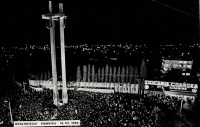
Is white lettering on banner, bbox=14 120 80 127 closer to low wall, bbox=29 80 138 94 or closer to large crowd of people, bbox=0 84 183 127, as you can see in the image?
large crowd of people, bbox=0 84 183 127

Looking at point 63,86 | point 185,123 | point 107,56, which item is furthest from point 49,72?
point 185,123

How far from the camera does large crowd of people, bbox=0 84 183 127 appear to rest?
2.39 m

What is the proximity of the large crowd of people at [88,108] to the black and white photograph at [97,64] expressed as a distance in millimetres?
10

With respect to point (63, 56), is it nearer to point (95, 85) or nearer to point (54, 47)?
point (54, 47)

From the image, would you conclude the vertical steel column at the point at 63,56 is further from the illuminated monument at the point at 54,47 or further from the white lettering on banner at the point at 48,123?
the white lettering on banner at the point at 48,123

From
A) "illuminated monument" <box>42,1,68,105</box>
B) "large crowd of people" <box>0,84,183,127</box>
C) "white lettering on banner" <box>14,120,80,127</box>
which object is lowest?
"white lettering on banner" <box>14,120,80,127</box>

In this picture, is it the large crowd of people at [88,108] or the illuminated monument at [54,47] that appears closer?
the illuminated monument at [54,47]

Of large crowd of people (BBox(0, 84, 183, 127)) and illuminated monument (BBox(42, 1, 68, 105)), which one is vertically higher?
illuminated monument (BBox(42, 1, 68, 105))

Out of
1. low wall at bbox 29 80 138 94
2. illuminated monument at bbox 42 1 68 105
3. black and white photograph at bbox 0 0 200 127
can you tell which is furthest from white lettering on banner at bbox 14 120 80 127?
low wall at bbox 29 80 138 94

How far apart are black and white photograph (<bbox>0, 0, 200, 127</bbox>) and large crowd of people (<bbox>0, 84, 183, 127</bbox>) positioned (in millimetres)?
10

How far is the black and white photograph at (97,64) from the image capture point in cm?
220

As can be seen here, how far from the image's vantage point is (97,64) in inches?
96.4

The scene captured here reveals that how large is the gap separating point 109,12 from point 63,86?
0.92 meters

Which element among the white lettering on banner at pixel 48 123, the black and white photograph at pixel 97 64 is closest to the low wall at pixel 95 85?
the black and white photograph at pixel 97 64
